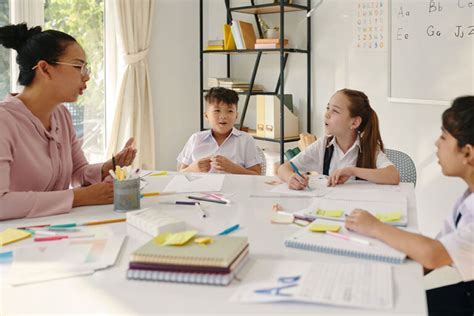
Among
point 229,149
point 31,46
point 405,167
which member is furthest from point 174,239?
point 229,149

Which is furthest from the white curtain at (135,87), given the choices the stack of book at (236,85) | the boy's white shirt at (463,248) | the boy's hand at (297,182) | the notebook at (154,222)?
the boy's white shirt at (463,248)

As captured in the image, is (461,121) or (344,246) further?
(461,121)

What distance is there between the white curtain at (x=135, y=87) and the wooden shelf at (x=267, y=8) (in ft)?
2.31

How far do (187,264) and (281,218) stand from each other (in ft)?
1.68

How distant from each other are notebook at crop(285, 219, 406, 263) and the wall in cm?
198

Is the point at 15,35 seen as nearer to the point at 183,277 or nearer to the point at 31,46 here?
the point at 31,46

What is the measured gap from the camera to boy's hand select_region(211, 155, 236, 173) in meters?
2.44

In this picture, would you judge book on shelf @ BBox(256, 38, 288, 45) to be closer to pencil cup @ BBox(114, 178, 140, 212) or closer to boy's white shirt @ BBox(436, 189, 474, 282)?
pencil cup @ BBox(114, 178, 140, 212)

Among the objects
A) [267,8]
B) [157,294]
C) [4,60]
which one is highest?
[267,8]

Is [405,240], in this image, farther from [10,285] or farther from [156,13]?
[156,13]

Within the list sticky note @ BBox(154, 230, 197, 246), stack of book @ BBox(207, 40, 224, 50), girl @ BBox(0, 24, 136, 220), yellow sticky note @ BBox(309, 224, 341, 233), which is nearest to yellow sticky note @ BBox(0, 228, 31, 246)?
girl @ BBox(0, 24, 136, 220)

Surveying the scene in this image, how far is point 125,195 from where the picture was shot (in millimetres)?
1609

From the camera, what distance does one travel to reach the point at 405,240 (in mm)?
1188

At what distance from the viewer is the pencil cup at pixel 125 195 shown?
1.61 metres
